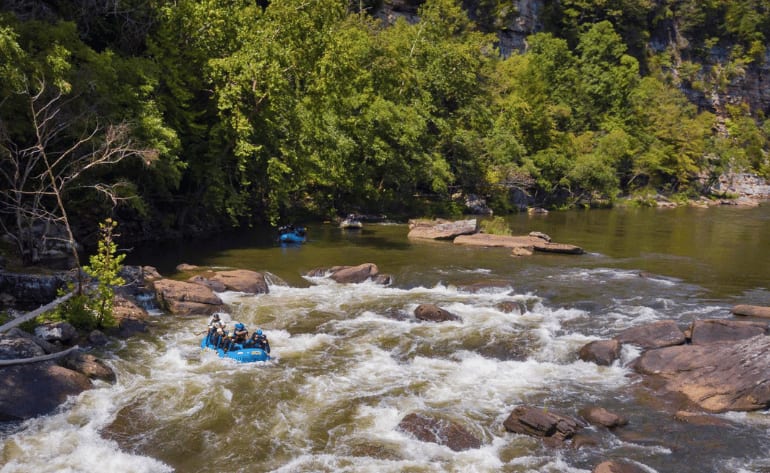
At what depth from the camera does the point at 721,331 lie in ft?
56.1

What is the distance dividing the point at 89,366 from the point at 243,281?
8.81 metres

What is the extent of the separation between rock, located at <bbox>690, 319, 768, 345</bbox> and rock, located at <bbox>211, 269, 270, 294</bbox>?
13777mm

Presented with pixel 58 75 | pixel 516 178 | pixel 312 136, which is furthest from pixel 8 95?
pixel 516 178

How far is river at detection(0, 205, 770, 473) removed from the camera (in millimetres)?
11359

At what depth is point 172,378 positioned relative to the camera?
14734 mm

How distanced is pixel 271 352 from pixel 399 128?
28.8m

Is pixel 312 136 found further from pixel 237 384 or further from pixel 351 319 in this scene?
pixel 237 384

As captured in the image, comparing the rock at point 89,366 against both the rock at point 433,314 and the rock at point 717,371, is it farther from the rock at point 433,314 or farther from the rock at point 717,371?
the rock at point 717,371

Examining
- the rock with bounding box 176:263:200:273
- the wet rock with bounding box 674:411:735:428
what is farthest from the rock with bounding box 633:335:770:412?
the rock with bounding box 176:263:200:273

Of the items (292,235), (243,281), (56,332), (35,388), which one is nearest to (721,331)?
(243,281)

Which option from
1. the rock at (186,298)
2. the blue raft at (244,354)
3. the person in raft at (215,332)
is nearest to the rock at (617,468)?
the blue raft at (244,354)

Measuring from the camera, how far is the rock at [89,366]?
14.4 metres

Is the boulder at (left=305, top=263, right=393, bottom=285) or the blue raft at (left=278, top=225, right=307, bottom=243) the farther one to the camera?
the blue raft at (left=278, top=225, right=307, bottom=243)

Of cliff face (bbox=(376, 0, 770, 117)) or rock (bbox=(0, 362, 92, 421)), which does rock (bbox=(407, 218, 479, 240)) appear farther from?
cliff face (bbox=(376, 0, 770, 117))
